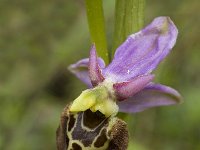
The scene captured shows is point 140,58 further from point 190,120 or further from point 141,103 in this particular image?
point 190,120

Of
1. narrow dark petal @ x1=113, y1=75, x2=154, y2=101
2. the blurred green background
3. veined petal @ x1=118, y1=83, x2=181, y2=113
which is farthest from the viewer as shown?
the blurred green background

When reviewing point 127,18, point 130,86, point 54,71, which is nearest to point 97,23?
point 127,18

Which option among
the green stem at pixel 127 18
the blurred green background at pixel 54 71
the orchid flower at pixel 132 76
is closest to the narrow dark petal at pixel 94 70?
the orchid flower at pixel 132 76

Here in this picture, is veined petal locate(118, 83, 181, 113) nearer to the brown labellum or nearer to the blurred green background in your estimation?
the brown labellum

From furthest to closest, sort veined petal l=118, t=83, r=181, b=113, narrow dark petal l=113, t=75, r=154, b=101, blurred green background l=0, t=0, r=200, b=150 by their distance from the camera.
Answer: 1. blurred green background l=0, t=0, r=200, b=150
2. veined petal l=118, t=83, r=181, b=113
3. narrow dark petal l=113, t=75, r=154, b=101

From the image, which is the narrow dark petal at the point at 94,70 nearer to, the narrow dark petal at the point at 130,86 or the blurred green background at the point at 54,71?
the narrow dark petal at the point at 130,86

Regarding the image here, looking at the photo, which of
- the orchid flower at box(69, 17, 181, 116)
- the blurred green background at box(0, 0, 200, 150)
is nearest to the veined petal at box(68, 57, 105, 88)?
the orchid flower at box(69, 17, 181, 116)
